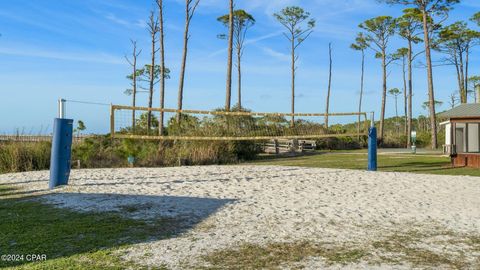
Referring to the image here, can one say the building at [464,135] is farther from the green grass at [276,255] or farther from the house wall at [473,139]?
the green grass at [276,255]

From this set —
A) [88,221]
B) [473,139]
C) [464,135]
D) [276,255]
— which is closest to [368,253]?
[276,255]

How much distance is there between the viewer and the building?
12328mm

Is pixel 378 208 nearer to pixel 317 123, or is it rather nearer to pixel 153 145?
pixel 153 145

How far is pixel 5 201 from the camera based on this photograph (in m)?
5.86

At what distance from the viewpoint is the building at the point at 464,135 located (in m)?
12.3

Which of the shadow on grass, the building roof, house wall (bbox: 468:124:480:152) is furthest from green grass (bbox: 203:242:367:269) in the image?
house wall (bbox: 468:124:480:152)

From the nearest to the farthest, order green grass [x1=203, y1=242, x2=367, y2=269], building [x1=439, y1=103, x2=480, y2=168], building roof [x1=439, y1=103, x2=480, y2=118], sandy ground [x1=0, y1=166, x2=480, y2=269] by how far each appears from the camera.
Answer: green grass [x1=203, y1=242, x2=367, y2=269] → sandy ground [x1=0, y1=166, x2=480, y2=269] → building [x1=439, y1=103, x2=480, y2=168] → building roof [x1=439, y1=103, x2=480, y2=118]

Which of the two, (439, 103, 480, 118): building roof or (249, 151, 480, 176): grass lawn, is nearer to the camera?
(249, 151, 480, 176): grass lawn

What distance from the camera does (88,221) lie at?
4.59m

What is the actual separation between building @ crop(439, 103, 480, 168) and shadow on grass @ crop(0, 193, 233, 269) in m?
9.23

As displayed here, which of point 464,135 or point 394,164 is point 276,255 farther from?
point 464,135

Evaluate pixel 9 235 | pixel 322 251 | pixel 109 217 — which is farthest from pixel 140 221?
pixel 322 251

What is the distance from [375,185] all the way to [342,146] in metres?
16.8

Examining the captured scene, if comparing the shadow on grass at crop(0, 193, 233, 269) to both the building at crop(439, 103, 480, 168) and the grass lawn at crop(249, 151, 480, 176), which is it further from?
the building at crop(439, 103, 480, 168)
